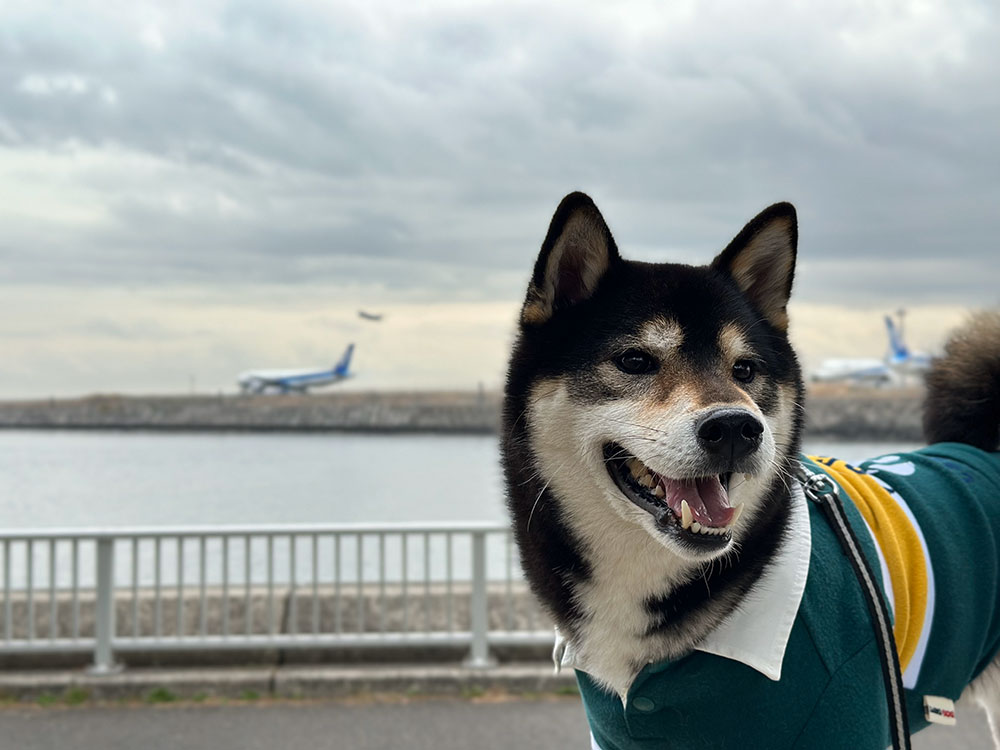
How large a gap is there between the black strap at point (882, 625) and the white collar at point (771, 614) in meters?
0.11

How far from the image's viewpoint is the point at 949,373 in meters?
3.20

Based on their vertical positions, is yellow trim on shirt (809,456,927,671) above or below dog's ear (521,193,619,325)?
below

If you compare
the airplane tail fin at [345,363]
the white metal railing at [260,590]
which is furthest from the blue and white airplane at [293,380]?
the white metal railing at [260,590]

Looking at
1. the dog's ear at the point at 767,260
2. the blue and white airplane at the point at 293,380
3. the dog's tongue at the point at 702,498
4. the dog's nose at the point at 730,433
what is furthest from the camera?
the blue and white airplane at the point at 293,380

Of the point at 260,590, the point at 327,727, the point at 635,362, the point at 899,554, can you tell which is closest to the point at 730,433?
the point at 635,362

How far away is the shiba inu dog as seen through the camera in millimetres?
2150

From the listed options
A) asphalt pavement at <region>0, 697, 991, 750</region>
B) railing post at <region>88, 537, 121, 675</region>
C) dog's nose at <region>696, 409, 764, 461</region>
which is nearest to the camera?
dog's nose at <region>696, 409, 764, 461</region>

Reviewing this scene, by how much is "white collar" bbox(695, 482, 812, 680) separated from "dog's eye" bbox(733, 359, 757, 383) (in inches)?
14.3

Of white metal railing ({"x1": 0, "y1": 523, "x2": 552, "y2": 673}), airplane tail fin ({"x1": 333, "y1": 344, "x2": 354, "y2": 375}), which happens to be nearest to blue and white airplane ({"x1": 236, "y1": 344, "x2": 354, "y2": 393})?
airplane tail fin ({"x1": 333, "y1": 344, "x2": 354, "y2": 375})

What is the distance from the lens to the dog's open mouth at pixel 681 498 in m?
2.07

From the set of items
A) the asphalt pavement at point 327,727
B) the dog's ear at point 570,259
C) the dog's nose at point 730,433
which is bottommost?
the asphalt pavement at point 327,727

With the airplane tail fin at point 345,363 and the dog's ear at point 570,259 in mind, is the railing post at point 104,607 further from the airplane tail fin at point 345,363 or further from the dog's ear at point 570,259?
the airplane tail fin at point 345,363

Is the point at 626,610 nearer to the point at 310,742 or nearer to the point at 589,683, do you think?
the point at 589,683

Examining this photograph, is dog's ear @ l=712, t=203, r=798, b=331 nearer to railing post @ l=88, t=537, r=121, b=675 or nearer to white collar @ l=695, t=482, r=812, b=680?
white collar @ l=695, t=482, r=812, b=680
